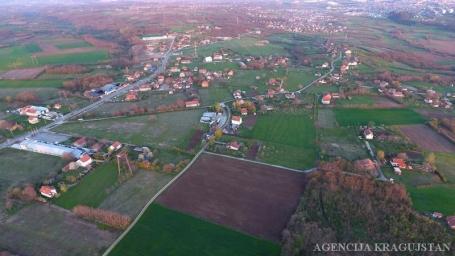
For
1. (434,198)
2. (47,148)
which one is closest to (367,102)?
(434,198)

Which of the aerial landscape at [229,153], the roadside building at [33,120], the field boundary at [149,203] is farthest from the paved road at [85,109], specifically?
the field boundary at [149,203]

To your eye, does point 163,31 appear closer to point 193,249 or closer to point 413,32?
point 413,32

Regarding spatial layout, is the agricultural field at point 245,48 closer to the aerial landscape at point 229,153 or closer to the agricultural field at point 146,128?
the aerial landscape at point 229,153

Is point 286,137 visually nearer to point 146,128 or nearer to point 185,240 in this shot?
point 146,128

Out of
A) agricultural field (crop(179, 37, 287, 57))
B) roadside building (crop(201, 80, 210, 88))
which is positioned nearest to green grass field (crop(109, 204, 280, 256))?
roadside building (crop(201, 80, 210, 88))

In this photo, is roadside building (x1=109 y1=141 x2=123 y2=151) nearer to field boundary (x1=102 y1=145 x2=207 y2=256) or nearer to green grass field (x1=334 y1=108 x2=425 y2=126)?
field boundary (x1=102 y1=145 x2=207 y2=256)

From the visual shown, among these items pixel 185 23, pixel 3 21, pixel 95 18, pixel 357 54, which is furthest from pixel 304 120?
pixel 3 21

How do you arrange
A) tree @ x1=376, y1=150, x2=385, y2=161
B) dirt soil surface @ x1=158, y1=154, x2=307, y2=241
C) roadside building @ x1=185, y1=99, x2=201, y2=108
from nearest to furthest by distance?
dirt soil surface @ x1=158, y1=154, x2=307, y2=241 → tree @ x1=376, y1=150, x2=385, y2=161 → roadside building @ x1=185, y1=99, x2=201, y2=108
